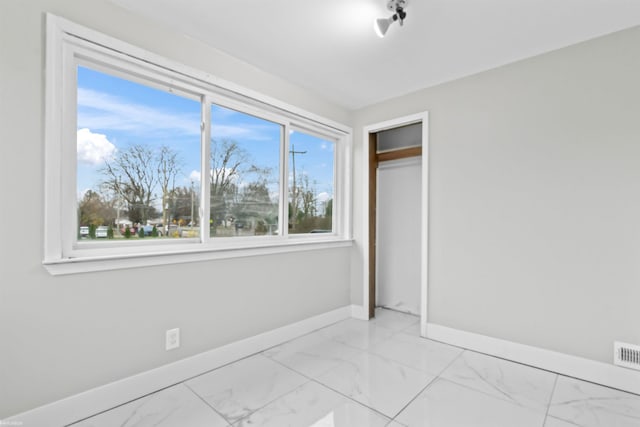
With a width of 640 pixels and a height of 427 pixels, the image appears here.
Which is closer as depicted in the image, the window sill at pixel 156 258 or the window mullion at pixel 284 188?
the window sill at pixel 156 258

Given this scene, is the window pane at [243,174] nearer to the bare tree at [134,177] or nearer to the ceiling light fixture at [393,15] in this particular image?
the bare tree at [134,177]

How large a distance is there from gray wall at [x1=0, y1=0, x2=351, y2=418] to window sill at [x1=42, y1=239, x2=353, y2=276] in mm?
46

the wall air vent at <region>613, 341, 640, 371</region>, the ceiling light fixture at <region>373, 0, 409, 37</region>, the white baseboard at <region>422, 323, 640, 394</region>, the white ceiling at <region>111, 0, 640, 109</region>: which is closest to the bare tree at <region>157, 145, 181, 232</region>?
the white ceiling at <region>111, 0, 640, 109</region>

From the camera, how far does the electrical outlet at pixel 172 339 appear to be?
6.62ft

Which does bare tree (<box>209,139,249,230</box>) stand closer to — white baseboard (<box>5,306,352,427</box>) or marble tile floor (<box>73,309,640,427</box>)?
white baseboard (<box>5,306,352,427</box>)

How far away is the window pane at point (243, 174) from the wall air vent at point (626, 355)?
2636 millimetres

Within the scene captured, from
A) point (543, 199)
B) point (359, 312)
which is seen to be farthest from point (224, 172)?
point (543, 199)

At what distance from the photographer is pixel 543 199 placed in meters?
2.31

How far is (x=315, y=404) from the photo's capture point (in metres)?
1.83

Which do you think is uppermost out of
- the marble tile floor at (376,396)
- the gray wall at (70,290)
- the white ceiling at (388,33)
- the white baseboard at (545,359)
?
the white ceiling at (388,33)

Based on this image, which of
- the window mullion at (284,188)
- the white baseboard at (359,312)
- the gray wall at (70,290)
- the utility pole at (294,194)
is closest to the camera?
the gray wall at (70,290)

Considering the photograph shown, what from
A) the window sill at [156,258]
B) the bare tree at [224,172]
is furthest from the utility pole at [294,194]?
the bare tree at [224,172]

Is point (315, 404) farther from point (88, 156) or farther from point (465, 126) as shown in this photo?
point (465, 126)

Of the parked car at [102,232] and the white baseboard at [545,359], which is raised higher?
the parked car at [102,232]
